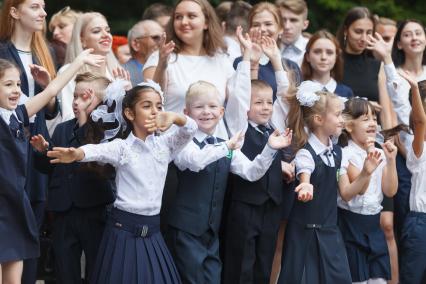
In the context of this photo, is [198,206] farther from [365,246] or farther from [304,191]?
[365,246]

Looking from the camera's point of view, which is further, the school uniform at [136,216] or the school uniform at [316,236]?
the school uniform at [316,236]

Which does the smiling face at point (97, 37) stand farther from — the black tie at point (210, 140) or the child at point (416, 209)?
the child at point (416, 209)

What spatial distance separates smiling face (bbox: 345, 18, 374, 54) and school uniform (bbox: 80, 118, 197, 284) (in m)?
2.87

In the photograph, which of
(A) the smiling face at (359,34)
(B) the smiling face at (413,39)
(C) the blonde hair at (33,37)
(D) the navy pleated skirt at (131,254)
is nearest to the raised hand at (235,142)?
(D) the navy pleated skirt at (131,254)

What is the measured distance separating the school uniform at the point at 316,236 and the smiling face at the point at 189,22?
4.01ft

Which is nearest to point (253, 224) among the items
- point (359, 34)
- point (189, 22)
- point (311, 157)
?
point (311, 157)

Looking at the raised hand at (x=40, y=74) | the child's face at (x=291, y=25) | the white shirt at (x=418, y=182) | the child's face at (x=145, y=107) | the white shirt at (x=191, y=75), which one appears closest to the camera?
the child's face at (x=145, y=107)

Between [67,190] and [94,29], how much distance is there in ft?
5.50

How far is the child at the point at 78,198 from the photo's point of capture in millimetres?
7293

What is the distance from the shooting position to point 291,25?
959cm

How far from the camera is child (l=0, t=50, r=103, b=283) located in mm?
6742

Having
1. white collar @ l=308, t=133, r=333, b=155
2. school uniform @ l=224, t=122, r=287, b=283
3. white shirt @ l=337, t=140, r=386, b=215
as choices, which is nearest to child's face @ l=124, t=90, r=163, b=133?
school uniform @ l=224, t=122, r=287, b=283

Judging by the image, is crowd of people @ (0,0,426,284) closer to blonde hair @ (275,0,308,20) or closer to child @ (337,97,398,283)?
child @ (337,97,398,283)

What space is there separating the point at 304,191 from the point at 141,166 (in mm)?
1077
